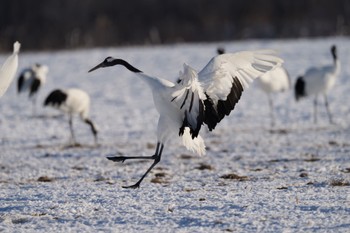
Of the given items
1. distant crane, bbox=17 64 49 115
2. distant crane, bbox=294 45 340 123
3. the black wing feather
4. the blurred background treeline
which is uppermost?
the blurred background treeline

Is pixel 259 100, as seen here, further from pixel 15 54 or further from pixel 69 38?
pixel 69 38

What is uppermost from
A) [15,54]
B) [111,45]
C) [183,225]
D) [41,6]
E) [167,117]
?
[41,6]

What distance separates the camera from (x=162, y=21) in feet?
129

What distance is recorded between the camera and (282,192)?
6977 millimetres

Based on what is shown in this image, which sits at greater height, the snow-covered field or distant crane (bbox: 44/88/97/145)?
distant crane (bbox: 44/88/97/145)

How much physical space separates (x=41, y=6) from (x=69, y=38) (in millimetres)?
12141

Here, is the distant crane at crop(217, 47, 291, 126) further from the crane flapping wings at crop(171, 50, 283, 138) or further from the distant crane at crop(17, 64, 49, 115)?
the crane flapping wings at crop(171, 50, 283, 138)

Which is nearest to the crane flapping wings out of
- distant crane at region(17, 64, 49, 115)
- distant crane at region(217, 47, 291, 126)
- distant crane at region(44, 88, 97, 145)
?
distant crane at region(44, 88, 97, 145)

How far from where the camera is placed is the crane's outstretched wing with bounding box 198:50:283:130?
23.8ft

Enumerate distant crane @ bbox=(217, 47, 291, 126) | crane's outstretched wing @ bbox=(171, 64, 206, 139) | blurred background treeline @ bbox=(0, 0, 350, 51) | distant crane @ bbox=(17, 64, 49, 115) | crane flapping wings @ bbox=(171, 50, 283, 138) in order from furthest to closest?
blurred background treeline @ bbox=(0, 0, 350, 51), distant crane @ bbox=(17, 64, 49, 115), distant crane @ bbox=(217, 47, 291, 126), crane flapping wings @ bbox=(171, 50, 283, 138), crane's outstretched wing @ bbox=(171, 64, 206, 139)

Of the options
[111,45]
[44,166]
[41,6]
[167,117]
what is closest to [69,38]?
[111,45]

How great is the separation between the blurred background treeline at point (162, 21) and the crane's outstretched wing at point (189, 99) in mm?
27247

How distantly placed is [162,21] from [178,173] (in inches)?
1214

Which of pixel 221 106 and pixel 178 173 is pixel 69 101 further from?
pixel 221 106
